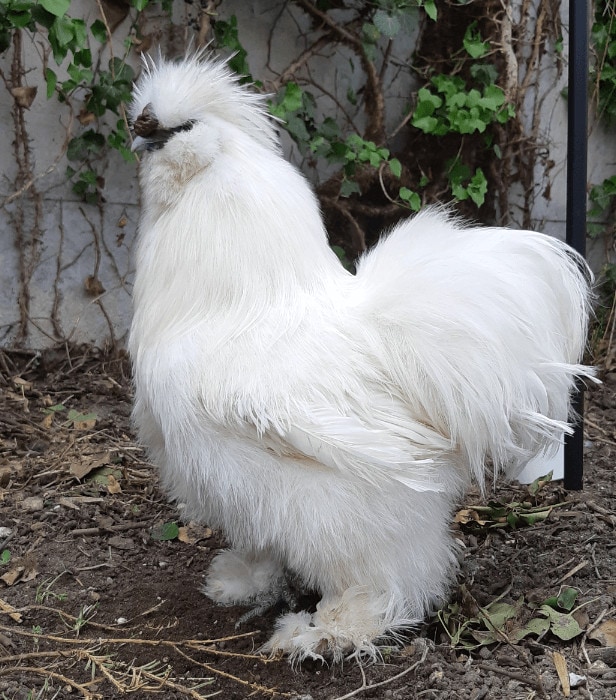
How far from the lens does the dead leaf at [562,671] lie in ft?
6.91

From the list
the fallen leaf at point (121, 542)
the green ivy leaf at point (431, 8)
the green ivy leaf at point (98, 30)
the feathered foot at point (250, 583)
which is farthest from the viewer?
the green ivy leaf at point (431, 8)

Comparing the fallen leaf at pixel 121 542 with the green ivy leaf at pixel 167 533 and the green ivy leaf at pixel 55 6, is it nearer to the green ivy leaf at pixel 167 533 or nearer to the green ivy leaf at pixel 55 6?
the green ivy leaf at pixel 167 533

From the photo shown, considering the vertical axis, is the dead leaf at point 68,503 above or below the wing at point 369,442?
below

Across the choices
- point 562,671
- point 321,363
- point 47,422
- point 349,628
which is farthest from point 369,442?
point 47,422

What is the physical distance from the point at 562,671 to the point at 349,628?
60 centimetres

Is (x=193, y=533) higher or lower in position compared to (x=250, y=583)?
lower

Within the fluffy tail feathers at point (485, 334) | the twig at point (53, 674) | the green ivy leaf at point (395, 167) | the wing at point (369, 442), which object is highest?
the green ivy leaf at point (395, 167)

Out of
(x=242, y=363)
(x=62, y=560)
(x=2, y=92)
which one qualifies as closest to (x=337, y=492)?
(x=242, y=363)

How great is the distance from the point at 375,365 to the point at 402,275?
285 millimetres

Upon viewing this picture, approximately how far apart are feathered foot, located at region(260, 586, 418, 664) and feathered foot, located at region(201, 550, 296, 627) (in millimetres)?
301

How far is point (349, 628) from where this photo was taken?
2283 mm

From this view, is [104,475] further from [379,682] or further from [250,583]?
[379,682]

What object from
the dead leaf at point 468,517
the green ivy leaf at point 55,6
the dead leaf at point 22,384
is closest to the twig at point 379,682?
the dead leaf at point 468,517

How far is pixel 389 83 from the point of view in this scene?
4.87 m
